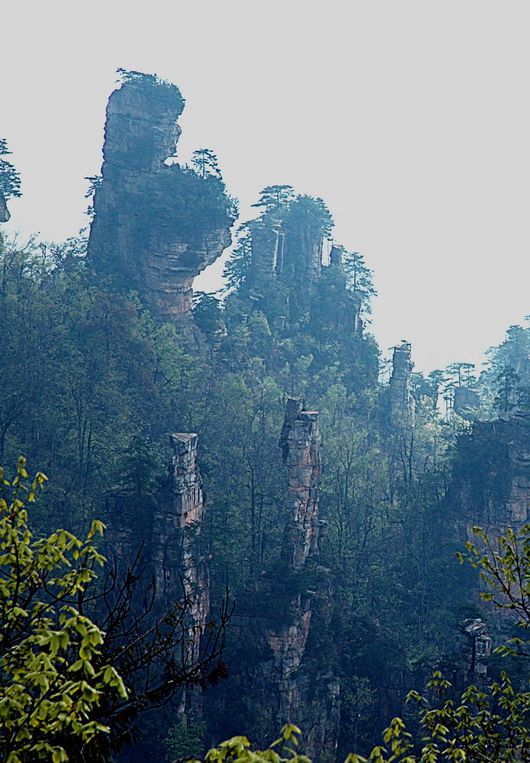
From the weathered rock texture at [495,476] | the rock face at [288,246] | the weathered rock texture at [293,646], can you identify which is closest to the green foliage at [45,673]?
the weathered rock texture at [293,646]

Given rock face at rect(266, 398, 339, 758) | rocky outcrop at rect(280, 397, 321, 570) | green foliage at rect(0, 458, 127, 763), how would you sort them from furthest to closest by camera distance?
1. rocky outcrop at rect(280, 397, 321, 570)
2. rock face at rect(266, 398, 339, 758)
3. green foliage at rect(0, 458, 127, 763)

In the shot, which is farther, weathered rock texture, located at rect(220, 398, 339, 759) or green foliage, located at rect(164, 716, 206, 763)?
weathered rock texture, located at rect(220, 398, 339, 759)

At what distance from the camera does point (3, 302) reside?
119 feet

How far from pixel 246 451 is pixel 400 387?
1677 cm

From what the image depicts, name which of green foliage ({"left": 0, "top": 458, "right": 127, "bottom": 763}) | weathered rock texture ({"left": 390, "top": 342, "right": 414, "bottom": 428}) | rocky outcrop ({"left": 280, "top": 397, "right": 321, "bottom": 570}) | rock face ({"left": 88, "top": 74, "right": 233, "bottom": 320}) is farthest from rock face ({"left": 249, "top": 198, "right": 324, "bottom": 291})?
green foliage ({"left": 0, "top": 458, "right": 127, "bottom": 763})

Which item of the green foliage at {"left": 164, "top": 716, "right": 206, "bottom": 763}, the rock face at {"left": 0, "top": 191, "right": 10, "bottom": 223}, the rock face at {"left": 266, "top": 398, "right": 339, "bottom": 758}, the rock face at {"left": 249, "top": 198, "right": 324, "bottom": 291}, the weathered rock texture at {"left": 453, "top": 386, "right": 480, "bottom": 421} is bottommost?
the green foliage at {"left": 164, "top": 716, "right": 206, "bottom": 763}

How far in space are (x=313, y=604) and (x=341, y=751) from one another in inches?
206

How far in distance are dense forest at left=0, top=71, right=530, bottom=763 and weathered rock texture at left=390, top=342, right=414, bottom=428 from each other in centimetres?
14

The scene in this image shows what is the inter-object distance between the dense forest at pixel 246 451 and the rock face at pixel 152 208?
0.13 metres

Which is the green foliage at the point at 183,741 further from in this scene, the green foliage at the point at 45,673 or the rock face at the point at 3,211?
the rock face at the point at 3,211

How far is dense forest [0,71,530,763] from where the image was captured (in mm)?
27703

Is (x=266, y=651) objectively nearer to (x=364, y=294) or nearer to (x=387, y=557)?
(x=387, y=557)

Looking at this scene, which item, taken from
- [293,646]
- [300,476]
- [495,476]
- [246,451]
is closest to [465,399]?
[495,476]

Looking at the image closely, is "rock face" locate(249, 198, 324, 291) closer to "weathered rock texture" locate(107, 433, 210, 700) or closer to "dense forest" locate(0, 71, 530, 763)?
"dense forest" locate(0, 71, 530, 763)
